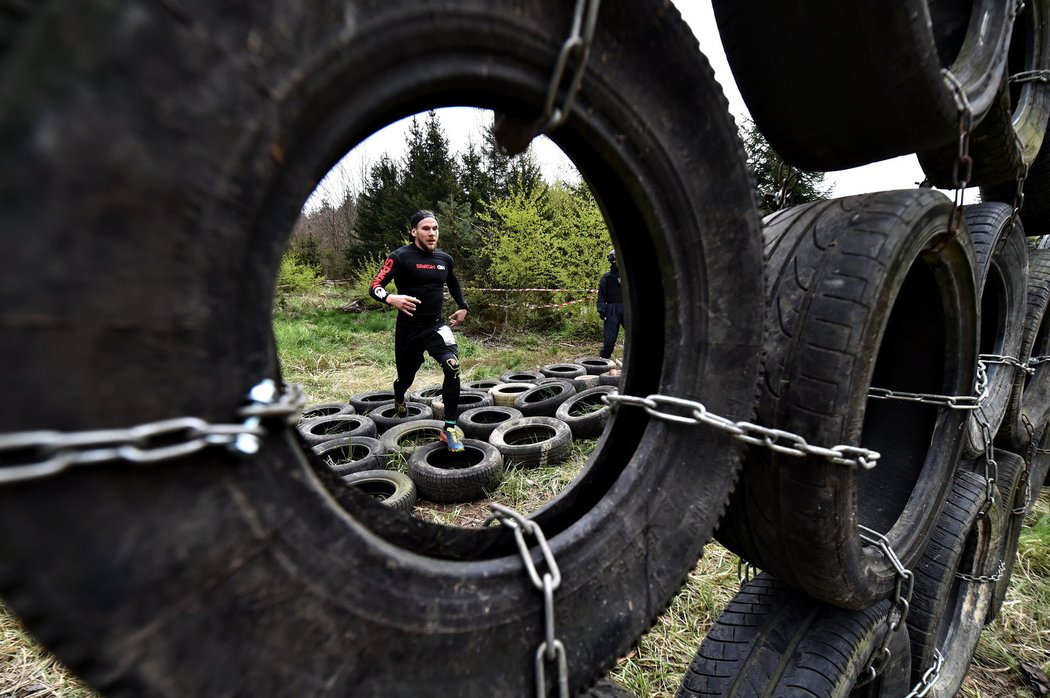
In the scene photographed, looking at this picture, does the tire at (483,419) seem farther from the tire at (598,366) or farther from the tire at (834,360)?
the tire at (834,360)

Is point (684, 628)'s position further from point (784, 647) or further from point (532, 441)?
point (532, 441)

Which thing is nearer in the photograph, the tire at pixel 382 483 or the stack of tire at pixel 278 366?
the stack of tire at pixel 278 366

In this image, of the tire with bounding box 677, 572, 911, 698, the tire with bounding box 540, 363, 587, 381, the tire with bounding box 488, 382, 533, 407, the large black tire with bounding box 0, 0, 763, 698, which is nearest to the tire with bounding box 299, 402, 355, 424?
the tire with bounding box 488, 382, 533, 407

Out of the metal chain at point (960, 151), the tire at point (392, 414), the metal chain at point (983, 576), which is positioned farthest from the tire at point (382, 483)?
the metal chain at point (960, 151)

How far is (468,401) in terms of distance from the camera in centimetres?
487

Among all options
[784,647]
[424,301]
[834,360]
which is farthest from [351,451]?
[834,360]

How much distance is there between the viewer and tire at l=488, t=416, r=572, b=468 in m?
3.57

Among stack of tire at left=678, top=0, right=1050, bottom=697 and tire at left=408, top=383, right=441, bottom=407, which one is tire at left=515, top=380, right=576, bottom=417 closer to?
tire at left=408, top=383, right=441, bottom=407

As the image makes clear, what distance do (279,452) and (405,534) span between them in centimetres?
36

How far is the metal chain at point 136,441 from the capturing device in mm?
408

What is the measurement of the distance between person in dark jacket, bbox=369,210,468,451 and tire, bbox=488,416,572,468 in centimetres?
46

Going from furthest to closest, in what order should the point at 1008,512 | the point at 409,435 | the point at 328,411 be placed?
the point at 328,411
the point at 409,435
the point at 1008,512

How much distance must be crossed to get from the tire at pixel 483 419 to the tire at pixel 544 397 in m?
0.11

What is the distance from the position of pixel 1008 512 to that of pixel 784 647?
187 cm
